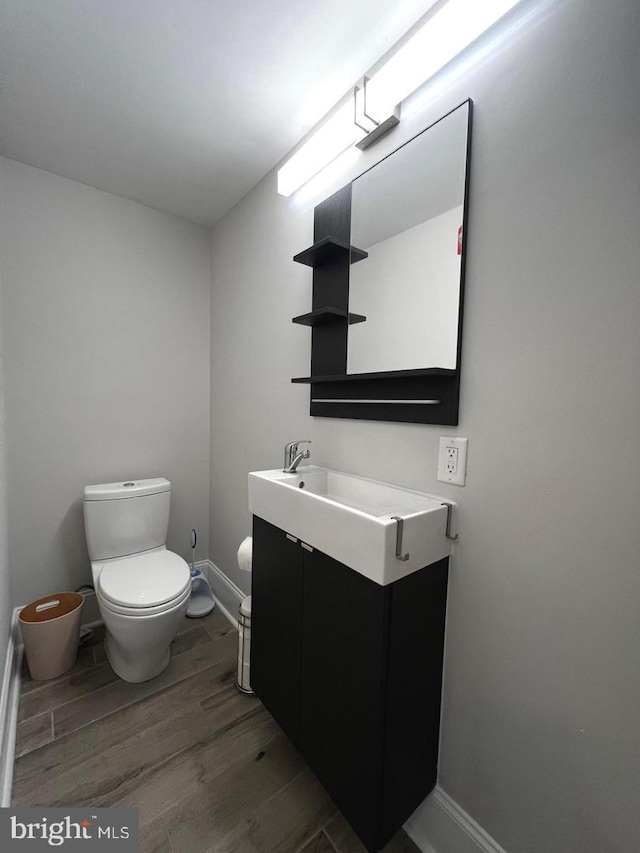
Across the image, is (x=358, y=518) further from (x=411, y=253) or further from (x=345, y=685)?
(x=411, y=253)

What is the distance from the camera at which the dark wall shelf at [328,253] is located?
1.28m

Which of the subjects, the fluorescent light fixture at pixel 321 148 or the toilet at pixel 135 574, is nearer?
the fluorescent light fixture at pixel 321 148

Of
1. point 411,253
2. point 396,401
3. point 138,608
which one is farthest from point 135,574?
point 411,253

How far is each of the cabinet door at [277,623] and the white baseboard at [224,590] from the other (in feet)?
2.28

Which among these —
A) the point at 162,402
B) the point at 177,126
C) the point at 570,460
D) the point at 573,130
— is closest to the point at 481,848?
the point at 570,460

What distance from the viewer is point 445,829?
1.00 meters

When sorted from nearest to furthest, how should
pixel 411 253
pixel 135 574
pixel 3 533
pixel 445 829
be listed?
pixel 445 829 < pixel 411 253 < pixel 3 533 < pixel 135 574

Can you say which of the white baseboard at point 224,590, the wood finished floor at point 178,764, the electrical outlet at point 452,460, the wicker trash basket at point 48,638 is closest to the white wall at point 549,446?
the electrical outlet at point 452,460

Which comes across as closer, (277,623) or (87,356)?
(277,623)

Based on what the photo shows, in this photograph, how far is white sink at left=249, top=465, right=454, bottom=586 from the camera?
84 cm

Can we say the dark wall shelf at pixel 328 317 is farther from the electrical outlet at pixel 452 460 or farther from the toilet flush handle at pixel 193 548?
the toilet flush handle at pixel 193 548

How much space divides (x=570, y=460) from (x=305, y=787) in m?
1.40

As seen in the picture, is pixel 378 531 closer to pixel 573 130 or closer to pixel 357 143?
pixel 573 130

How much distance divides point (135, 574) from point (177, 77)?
2.06 meters
